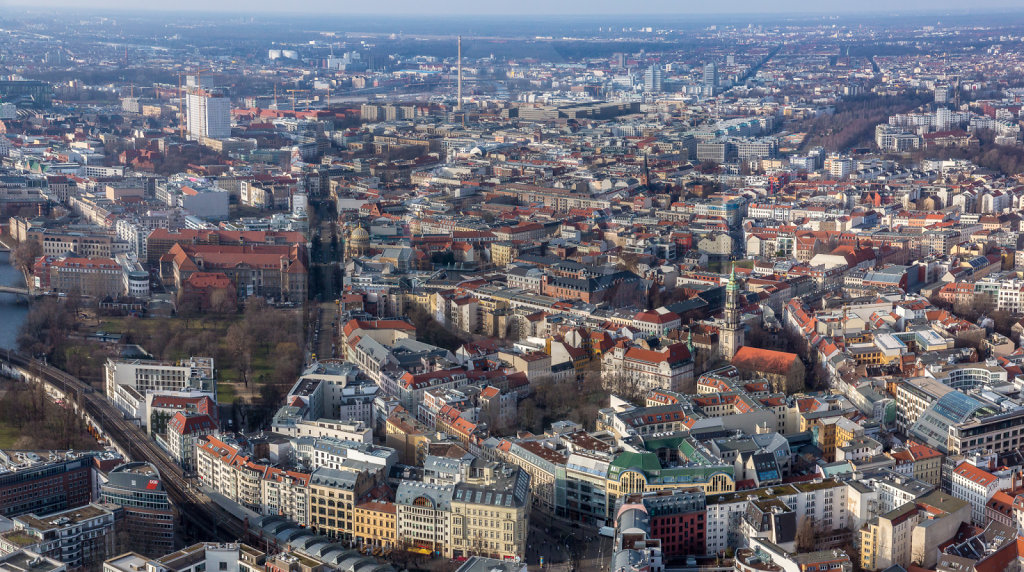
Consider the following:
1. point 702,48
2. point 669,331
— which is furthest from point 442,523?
point 702,48

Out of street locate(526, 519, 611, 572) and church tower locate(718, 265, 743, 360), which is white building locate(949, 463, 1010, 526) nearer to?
street locate(526, 519, 611, 572)

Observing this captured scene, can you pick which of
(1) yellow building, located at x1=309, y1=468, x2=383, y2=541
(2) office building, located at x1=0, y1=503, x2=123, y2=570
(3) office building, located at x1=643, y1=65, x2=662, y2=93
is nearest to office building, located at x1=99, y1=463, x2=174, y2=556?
(2) office building, located at x1=0, y1=503, x2=123, y2=570

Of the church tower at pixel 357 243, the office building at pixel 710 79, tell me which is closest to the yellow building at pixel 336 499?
the church tower at pixel 357 243

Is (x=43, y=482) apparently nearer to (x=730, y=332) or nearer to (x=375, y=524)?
(x=375, y=524)

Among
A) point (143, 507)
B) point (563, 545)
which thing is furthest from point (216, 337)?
point (563, 545)

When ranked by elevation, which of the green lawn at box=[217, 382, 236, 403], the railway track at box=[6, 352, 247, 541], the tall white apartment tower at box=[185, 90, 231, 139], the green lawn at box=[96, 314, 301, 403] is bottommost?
the railway track at box=[6, 352, 247, 541]

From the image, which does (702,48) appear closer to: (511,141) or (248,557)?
(511,141)
